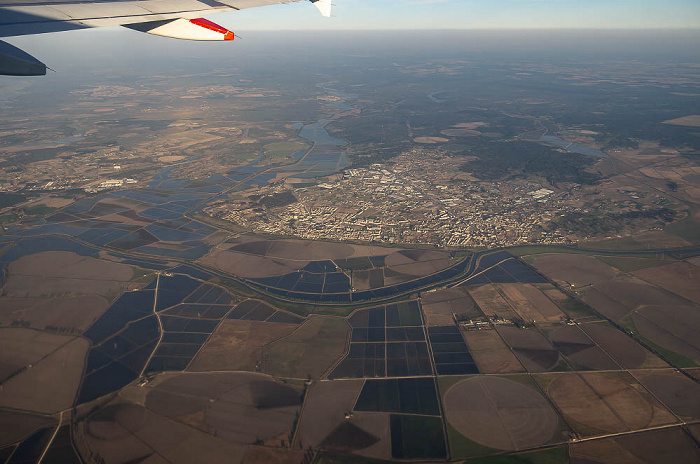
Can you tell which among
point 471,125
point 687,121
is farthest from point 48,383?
point 687,121

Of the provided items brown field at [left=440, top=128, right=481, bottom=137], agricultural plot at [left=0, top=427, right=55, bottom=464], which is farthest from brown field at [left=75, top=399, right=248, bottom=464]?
brown field at [left=440, top=128, right=481, bottom=137]

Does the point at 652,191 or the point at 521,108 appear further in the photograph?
the point at 521,108

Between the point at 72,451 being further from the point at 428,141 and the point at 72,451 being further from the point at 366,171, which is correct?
the point at 428,141

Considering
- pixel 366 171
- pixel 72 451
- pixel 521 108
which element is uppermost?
pixel 521 108

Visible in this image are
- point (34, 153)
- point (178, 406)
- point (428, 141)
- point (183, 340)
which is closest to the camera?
point (178, 406)

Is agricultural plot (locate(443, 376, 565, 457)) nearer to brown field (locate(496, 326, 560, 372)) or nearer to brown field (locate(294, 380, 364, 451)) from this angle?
brown field (locate(496, 326, 560, 372))

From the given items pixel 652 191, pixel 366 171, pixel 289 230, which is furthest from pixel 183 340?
pixel 652 191
